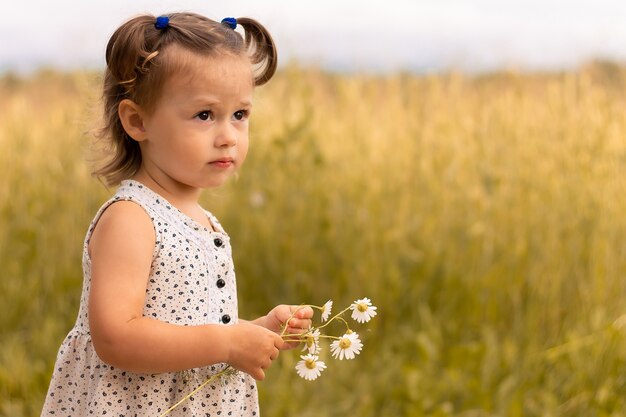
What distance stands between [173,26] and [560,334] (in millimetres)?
2642

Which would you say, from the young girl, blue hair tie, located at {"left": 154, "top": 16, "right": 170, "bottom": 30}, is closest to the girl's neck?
the young girl

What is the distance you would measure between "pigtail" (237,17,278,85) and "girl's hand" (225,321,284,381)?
595 mm

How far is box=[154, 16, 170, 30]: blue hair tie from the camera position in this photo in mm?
1998

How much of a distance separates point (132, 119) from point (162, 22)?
197mm

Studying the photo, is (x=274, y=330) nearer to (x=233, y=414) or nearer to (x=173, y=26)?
(x=233, y=414)

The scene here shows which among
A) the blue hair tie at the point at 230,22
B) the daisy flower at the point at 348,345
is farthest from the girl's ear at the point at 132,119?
the daisy flower at the point at 348,345

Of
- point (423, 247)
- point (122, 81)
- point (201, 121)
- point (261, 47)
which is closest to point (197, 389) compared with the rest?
point (201, 121)

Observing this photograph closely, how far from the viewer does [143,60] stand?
197 cm

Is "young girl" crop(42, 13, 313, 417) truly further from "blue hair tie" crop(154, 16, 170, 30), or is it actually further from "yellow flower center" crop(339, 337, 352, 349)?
"yellow flower center" crop(339, 337, 352, 349)

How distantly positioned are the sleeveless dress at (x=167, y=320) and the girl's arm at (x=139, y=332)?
8 centimetres

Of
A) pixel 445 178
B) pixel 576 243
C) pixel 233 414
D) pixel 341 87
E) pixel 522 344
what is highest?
pixel 341 87

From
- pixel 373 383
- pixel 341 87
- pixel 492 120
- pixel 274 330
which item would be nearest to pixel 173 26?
pixel 274 330

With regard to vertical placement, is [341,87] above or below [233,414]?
above

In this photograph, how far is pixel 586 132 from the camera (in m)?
4.62
